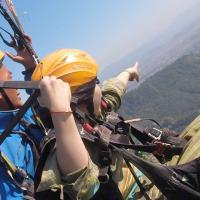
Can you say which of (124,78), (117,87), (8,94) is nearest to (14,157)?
(8,94)

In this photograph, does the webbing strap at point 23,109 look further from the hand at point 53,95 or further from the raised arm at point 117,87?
the raised arm at point 117,87

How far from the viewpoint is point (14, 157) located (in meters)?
3.32

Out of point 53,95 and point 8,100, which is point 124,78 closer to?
point 8,100

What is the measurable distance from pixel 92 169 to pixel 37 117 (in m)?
1.03

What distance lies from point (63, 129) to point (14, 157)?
0.87 meters

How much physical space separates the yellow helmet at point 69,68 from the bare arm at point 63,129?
546mm

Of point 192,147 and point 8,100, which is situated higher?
point 8,100

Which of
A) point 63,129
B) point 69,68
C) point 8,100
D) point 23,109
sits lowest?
point 8,100

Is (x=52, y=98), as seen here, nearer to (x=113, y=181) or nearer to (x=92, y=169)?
(x=92, y=169)

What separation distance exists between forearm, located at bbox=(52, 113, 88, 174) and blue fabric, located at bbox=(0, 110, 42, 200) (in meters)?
0.66

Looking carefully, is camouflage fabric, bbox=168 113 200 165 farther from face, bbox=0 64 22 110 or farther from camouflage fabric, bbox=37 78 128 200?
face, bbox=0 64 22 110

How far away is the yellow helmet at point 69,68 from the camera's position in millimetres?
3271

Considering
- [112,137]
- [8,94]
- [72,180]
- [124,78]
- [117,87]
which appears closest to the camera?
[72,180]

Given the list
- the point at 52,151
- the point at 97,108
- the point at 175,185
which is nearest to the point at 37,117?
the point at 97,108
